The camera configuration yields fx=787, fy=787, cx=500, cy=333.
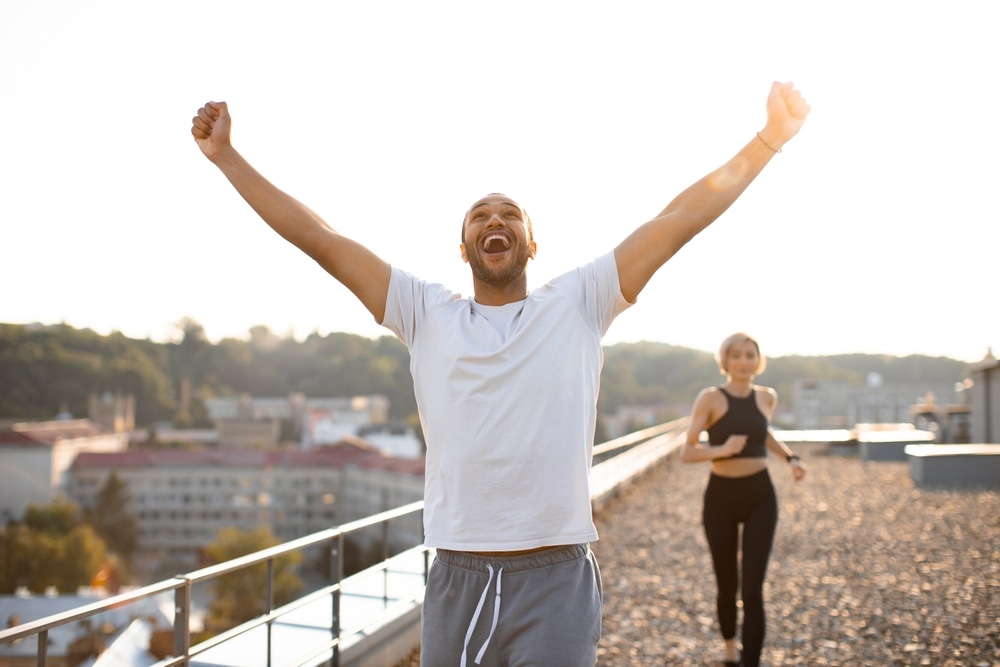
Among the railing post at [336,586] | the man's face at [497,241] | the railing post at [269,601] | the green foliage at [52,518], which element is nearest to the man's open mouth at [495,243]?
the man's face at [497,241]

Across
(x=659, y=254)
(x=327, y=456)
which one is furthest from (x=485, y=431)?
(x=327, y=456)

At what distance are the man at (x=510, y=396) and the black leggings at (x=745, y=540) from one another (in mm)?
2470

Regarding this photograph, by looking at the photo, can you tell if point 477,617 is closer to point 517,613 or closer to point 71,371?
point 517,613

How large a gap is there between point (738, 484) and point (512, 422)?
287cm

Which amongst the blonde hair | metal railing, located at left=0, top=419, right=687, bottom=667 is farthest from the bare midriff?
metal railing, located at left=0, top=419, right=687, bottom=667

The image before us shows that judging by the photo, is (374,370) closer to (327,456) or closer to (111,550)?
(327,456)

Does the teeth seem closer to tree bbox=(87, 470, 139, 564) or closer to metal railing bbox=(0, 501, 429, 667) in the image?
metal railing bbox=(0, 501, 429, 667)

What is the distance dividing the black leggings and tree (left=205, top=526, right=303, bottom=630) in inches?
1659

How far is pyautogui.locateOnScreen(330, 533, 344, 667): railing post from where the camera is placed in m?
4.06

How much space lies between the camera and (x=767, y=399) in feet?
15.3

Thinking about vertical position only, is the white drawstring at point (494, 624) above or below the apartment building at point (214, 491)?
above

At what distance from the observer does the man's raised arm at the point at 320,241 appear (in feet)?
6.42

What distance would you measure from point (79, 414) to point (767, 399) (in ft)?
366

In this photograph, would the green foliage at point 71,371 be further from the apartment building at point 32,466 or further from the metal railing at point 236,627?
the metal railing at point 236,627
